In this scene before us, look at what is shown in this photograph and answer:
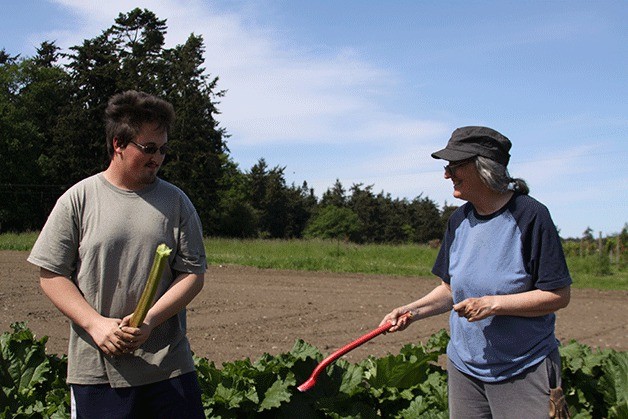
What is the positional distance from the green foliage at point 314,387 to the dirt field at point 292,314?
12.0ft

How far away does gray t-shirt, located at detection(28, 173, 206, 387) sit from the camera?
8.50 feet

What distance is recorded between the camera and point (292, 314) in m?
Answer: 11.8

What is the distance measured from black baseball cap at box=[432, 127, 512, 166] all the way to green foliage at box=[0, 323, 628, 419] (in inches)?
61.5

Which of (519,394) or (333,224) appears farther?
(333,224)

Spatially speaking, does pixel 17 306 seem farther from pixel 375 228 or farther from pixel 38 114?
pixel 375 228

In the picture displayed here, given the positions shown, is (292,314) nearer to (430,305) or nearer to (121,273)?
(430,305)

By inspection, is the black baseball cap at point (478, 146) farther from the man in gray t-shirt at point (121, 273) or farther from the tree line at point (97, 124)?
the tree line at point (97, 124)

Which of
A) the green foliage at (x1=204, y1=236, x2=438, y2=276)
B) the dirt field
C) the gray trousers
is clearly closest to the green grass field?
the green foliage at (x1=204, y1=236, x2=438, y2=276)

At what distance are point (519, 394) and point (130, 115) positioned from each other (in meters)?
1.73

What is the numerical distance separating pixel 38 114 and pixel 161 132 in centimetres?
5753

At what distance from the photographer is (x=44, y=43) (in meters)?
63.0

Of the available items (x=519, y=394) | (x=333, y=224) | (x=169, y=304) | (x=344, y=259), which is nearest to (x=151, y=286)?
(x=169, y=304)

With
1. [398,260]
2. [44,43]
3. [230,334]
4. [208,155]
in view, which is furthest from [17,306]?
[44,43]

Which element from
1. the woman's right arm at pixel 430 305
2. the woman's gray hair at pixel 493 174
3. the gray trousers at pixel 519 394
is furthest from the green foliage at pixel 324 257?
the woman's gray hair at pixel 493 174
